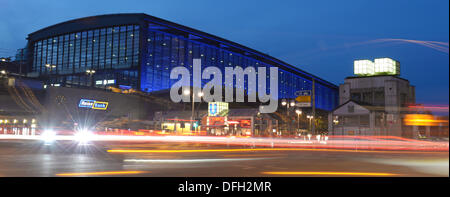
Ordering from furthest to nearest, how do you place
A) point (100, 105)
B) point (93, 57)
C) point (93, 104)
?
1. point (93, 57)
2. point (100, 105)
3. point (93, 104)

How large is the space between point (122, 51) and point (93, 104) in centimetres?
2320

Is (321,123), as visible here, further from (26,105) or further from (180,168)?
(180,168)

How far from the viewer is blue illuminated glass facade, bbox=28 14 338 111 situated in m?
84.4

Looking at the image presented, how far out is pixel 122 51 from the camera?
86.2 metres

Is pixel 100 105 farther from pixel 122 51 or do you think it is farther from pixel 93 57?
pixel 93 57

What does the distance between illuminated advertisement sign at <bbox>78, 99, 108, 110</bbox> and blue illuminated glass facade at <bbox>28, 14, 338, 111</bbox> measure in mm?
13104

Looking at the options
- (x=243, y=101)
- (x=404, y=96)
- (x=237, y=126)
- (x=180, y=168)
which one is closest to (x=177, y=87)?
(x=243, y=101)

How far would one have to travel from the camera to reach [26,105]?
60.4 meters

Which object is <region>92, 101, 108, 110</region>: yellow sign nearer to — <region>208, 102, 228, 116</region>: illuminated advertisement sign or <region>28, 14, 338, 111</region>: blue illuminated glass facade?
<region>28, 14, 338, 111</region>: blue illuminated glass facade

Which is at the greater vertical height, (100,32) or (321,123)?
(100,32)

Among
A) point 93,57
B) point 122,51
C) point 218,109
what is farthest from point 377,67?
point 93,57

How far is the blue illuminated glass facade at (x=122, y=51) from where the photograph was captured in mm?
84375

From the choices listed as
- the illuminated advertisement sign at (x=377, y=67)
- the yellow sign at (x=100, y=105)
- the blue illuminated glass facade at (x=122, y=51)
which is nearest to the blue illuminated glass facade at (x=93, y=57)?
the blue illuminated glass facade at (x=122, y=51)
